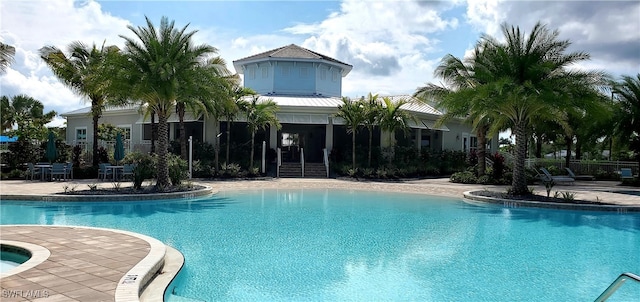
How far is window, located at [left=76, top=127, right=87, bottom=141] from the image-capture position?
112 feet

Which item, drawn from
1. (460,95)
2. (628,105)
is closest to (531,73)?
(460,95)

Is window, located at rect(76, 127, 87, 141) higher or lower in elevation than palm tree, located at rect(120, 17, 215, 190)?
lower

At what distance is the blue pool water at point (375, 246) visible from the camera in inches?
275

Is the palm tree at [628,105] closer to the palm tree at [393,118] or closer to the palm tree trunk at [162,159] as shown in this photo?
the palm tree at [393,118]

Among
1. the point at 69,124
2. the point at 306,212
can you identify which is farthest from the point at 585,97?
the point at 69,124

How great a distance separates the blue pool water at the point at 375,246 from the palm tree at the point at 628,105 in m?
11.9

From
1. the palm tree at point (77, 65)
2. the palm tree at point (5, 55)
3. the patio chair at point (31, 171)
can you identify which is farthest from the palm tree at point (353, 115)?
the palm tree at point (5, 55)

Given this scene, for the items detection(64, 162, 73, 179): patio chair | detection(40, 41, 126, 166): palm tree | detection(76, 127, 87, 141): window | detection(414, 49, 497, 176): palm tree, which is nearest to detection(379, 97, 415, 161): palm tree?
detection(414, 49, 497, 176): palm tree

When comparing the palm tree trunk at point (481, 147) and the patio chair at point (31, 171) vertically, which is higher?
the palm tree trunk at point (481, 147)

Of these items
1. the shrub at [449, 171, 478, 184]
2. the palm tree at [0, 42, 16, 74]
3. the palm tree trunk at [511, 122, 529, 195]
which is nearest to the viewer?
the palm tree at [0, 42, 16, 74]

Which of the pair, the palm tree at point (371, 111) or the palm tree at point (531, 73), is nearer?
the palm tree at point (531, 73)

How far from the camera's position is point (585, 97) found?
16.2m

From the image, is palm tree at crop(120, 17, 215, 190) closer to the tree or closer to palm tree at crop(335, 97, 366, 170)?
palm tree at crop(335, 97, 366, 170)

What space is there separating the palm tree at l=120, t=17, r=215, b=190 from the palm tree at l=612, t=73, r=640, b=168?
2093 cm
